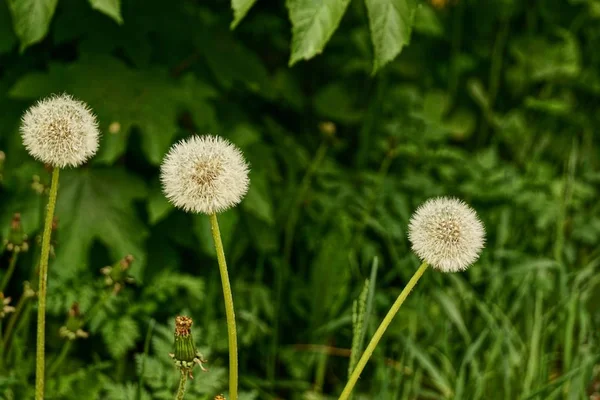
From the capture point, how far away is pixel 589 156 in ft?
11.2

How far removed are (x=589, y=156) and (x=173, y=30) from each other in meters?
2.22

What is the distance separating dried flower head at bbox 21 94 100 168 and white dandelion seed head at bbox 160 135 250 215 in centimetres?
14

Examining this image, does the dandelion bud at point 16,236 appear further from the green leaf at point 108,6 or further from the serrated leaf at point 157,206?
the serrated leaf at point 157,206

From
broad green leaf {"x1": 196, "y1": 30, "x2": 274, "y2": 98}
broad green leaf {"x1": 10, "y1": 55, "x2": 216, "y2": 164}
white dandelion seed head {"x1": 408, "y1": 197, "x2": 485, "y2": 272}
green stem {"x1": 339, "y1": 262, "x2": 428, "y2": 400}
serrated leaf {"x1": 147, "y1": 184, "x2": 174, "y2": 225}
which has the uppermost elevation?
broad green leaf {"x1": 196, "y1": 30, "x2": 274, "y2": 98}

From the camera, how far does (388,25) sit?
143 centimetres

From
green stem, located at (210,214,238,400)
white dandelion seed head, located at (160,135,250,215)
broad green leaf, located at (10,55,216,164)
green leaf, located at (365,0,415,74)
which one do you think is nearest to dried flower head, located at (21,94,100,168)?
white dandelion seed head, located at (160,135,250,215)

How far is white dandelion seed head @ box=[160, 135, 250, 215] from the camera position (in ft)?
3.50

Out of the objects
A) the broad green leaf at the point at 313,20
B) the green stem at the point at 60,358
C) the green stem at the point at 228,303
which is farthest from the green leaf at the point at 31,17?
the green stem at the point at 228,303

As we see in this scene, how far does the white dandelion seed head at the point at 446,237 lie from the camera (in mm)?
1105

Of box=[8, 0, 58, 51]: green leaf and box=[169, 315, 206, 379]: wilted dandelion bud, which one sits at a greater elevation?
box=[8, 0, 58, 51]: green leaf

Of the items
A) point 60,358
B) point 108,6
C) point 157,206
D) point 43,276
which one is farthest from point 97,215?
point 43,276

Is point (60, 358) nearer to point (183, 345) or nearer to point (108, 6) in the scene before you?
point (183, 345)

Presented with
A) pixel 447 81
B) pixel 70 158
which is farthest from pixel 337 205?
pixel 70 158

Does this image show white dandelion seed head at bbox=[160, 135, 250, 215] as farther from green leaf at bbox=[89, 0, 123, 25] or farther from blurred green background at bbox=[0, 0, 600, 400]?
green leaf at bbox=[89, 0, 123, 25]
